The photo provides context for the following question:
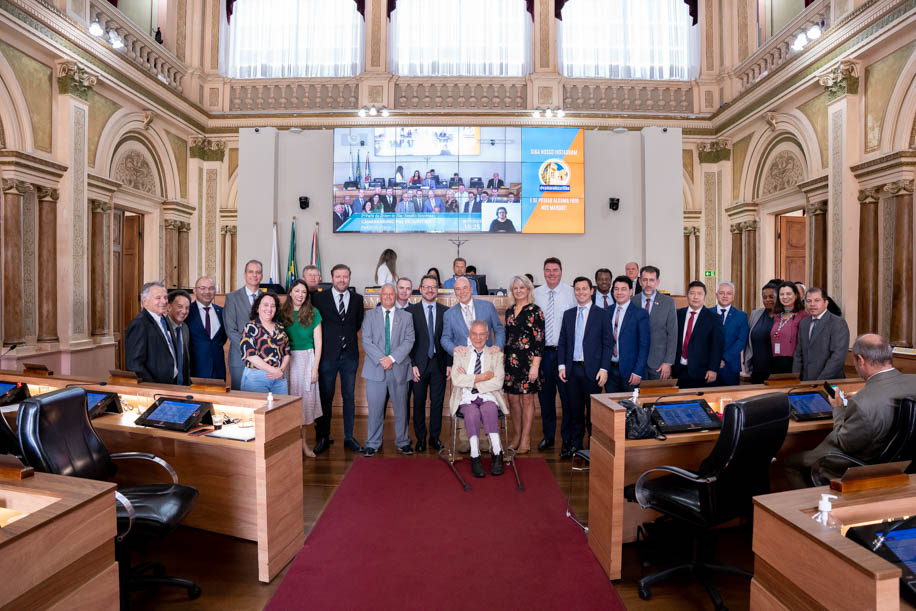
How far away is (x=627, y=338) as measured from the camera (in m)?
4.14

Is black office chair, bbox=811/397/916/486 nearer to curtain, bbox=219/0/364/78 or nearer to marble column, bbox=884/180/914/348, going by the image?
marble column, bbox=884/180/914/348

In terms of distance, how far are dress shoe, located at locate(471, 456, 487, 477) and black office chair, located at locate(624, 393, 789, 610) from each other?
159 cm

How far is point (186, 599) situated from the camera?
93.7 inches

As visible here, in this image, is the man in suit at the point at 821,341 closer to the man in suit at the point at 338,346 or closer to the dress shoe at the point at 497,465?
the dress shoe at the point at 497,465

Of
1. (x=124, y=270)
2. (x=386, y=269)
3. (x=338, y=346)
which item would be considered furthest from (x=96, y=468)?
(x=124, y=270)

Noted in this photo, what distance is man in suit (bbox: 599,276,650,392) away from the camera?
412 cm

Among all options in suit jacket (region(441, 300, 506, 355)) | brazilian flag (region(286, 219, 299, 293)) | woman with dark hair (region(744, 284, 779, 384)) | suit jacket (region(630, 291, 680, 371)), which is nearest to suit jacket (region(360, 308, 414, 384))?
suit jacket (region(441, 300, 506, 355))

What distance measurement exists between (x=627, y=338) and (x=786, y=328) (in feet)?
4.84

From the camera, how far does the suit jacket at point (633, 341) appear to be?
4125mm

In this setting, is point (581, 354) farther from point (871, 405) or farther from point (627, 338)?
point (871, 405)

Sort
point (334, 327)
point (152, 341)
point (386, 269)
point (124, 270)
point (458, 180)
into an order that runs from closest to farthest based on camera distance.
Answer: point (152, 341) < point (334, 327) < point (386, 269) < point (458, 180) < point (124, 270)

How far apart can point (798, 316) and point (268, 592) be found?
14.5 feet

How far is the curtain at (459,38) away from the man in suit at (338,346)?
7642 millimetres

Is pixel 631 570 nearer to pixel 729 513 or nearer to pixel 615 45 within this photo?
pixel 729 513
